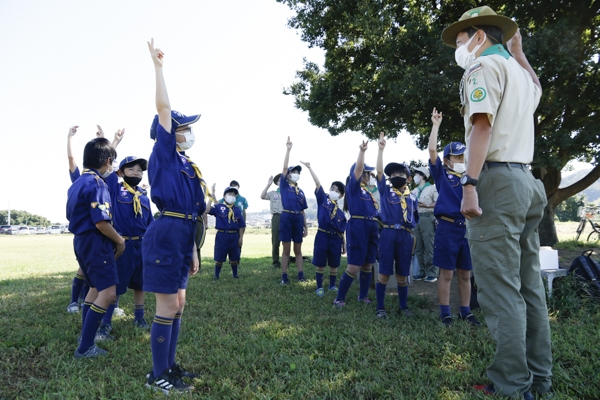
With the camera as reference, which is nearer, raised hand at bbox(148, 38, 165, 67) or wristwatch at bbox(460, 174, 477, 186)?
wristwatch at bbox(460, 174, 477, 186)

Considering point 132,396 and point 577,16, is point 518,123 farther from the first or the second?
point 577,16

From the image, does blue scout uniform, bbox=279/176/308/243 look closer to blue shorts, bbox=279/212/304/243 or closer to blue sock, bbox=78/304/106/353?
blue shorts, bbox=279/212/304/243

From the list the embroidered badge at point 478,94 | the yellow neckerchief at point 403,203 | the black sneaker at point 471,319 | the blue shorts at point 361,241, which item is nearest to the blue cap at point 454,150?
the yellow neckerchief at point 403,203

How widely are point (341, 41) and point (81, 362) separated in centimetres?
1092

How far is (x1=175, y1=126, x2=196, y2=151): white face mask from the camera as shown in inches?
138

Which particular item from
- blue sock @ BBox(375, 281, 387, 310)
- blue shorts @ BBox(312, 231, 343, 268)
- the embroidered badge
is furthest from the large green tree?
the embroidered badge

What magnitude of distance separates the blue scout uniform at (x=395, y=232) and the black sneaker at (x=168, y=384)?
319cm

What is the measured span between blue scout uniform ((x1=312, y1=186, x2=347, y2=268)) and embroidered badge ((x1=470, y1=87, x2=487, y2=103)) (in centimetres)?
475

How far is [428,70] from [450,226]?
5709 mm

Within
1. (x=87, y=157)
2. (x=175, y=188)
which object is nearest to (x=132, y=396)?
(x=175, y=188)

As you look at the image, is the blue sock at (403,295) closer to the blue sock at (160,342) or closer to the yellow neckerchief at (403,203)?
the yellow neckerchief at (403,203)

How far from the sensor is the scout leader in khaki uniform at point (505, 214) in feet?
9.11

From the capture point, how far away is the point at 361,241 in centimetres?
621

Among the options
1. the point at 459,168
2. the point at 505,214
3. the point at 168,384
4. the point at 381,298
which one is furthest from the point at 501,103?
the point at 381,298
